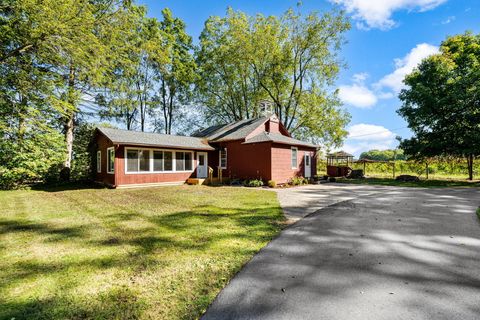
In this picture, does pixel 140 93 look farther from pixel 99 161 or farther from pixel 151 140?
pixel 151 140

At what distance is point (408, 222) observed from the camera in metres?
5.58

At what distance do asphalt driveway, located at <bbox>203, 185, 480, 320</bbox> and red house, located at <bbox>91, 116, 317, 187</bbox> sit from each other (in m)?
9.72

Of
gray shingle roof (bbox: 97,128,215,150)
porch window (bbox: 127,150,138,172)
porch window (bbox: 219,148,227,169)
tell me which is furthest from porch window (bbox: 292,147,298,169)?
porch window (bbox: 127,150,138,172)

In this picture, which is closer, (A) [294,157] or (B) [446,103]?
(B) [446,103]

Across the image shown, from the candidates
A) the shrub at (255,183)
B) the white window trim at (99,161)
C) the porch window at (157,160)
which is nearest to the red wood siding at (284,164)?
the shrub at (255,183)

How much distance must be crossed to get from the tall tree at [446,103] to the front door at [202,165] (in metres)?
16.1

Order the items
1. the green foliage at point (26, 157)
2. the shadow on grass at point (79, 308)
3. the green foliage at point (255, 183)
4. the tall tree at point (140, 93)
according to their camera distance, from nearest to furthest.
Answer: the shadow on grass at point (79, 308) → the green foliage at point (26, 157) → the green foliage at point (255, 183) → the tall tree at point (140, 93)

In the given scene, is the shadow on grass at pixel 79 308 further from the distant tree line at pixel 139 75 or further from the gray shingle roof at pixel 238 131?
the gray shingle roof at pixel 238 131

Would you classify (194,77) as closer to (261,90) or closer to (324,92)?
(261,90)

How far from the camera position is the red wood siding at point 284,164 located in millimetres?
14680

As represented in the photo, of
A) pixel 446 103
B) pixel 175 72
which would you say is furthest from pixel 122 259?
pixel 175 72

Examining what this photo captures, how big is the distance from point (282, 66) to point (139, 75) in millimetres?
15351

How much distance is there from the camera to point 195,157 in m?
16.5

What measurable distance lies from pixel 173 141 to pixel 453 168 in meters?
Answer: 26.4
